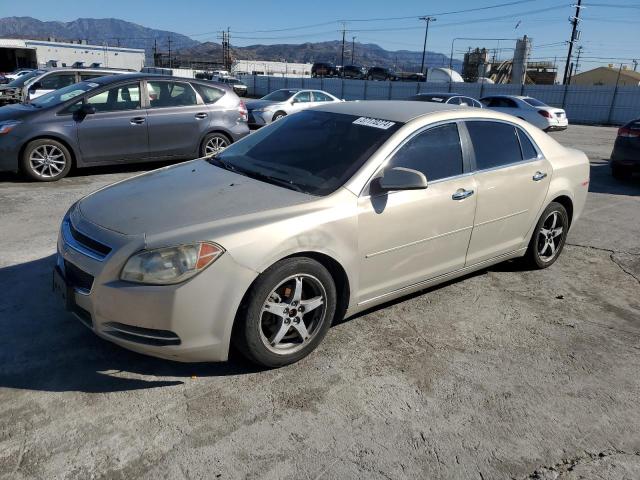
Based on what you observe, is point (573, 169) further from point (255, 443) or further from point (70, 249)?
point (70, 249)

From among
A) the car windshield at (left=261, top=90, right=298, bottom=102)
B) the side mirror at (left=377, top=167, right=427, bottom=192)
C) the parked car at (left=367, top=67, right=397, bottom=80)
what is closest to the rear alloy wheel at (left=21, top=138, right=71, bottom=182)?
the side mirror at (left=377, top=167, right=427, bottom=192)

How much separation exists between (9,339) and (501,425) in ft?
9.93

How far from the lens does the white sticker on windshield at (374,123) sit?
372cm

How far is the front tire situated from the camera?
2.88 metres

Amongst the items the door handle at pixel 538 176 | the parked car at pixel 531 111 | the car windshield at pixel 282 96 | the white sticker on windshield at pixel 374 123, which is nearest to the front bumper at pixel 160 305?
the white sticker on windshield at pixel 374 123

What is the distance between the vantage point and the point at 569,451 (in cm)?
259

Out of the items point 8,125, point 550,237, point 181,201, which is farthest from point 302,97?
point 181,201

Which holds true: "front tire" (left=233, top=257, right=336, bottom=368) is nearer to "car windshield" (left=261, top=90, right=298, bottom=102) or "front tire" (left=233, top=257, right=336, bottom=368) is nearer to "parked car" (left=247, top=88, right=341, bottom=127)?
"parked car" (left=247, top=88, right=341, bottom=127)

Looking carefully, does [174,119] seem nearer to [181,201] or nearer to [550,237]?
[181,201]

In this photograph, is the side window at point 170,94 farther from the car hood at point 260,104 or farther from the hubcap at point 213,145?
the car hood at point 260,104

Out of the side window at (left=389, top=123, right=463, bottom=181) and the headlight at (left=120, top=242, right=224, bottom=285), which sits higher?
the side window at (left=389, top=123, right=463, bottom=181)

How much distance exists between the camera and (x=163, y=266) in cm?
269

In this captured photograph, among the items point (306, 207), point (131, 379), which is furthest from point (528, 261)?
point (131, 379)

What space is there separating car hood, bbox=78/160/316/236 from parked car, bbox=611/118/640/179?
841cm
